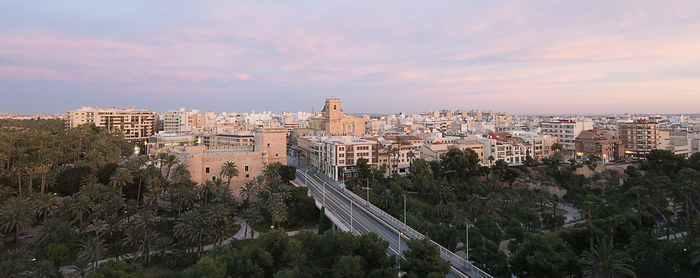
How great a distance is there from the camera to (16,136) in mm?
55406

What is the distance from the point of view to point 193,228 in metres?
33.9

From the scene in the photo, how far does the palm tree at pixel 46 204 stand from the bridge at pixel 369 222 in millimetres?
25332

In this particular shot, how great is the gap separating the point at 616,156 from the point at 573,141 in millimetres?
8962

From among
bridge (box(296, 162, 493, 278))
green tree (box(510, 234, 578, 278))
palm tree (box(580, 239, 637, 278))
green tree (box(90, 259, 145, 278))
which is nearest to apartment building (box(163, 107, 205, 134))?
bridge (box(296, 162, 493, 278))

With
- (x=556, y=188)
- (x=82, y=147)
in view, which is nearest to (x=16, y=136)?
(x=82, y=147)

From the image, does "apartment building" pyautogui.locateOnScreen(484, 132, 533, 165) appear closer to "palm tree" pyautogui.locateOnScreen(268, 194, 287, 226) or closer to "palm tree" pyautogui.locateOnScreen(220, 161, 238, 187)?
"palm tree" pyautogui.locateOnScreen(268, 194, 287, 226)

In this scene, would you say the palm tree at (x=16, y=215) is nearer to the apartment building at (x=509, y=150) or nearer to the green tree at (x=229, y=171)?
the green tree at (x=229, y=171)

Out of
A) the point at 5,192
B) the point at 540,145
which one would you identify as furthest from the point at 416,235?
the point at 540,145

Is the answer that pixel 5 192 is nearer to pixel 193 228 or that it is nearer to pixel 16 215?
pixel 16 215

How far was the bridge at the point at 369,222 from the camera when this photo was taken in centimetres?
2612

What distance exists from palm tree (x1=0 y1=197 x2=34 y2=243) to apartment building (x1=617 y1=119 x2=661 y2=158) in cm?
10140

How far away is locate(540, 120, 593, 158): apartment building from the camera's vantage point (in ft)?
293

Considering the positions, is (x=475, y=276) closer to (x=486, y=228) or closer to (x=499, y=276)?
(x=499, y=276)

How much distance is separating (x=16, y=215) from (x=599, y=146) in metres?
92.7
